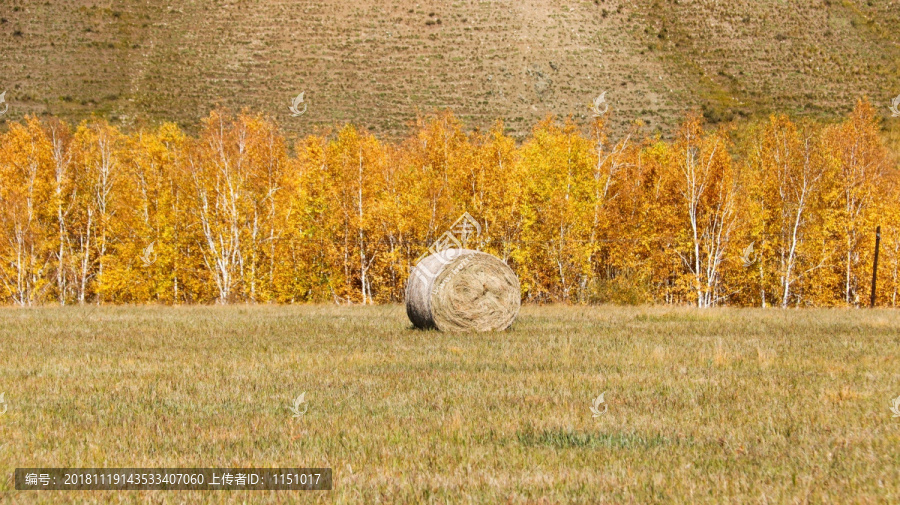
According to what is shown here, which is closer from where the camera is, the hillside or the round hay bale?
the round hay bale

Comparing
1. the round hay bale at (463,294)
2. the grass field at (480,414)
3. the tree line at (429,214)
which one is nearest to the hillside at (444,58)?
the tree line at (429,214)

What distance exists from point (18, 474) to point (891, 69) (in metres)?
94.3

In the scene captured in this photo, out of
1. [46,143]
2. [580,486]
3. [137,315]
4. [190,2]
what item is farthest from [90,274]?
[190,2]

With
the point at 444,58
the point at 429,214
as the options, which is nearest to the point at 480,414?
the point at 429,214

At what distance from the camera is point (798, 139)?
4456cm

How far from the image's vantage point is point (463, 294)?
18.1m

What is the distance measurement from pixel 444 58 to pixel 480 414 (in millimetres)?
80324

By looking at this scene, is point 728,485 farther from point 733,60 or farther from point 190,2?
point 190,2

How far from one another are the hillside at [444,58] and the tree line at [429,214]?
26.1 metres

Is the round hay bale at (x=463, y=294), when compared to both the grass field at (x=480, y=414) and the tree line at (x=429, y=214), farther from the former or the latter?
the tree line at (x=429, y=214)

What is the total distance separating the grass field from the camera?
6.07 metres

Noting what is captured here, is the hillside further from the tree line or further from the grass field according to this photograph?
the grass field

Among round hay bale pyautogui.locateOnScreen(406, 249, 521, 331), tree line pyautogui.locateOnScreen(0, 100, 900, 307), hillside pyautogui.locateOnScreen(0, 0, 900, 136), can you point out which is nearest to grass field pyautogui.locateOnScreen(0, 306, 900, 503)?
round hay bale pyautogui.locateOnScreen(406, 249, 521, 331)

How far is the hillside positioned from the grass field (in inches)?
2221
